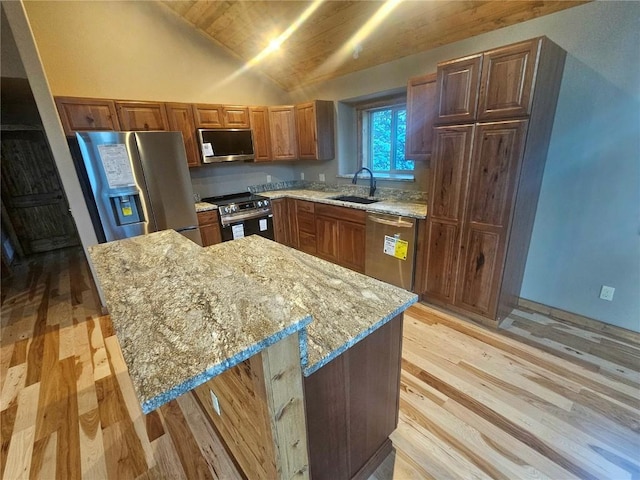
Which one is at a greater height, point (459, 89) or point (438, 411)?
point (459, 89)

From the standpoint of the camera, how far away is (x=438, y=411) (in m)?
1.67

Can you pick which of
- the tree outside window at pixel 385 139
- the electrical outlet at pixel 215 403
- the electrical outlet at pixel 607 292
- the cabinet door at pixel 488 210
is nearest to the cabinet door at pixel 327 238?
the tree outside window at pixel 385 139

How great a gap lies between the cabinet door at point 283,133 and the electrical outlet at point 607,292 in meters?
3.59

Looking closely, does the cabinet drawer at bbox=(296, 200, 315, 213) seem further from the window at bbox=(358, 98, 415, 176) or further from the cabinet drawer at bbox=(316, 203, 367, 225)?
the window at bbox=(358, 98, 415, 176)

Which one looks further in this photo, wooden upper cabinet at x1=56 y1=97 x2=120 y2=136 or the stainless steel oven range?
the stainless steel oven range

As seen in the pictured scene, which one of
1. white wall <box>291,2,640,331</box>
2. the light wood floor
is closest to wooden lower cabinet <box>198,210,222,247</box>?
the light wood floor

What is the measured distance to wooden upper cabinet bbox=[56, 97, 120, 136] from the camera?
2648 millimetres

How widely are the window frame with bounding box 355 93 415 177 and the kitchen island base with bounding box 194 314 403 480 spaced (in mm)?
2552

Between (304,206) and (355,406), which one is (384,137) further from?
(355,406)

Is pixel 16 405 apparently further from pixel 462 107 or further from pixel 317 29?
pixel 317 29

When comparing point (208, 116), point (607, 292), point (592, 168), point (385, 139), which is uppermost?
point (208, 116)

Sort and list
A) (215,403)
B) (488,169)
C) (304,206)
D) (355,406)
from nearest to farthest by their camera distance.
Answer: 1. (355,406)
2. (215,403)
3. (488,169)
4. (304,206)

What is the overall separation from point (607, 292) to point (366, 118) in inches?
124

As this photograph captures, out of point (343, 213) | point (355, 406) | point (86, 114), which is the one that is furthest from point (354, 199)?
point (86, 114)
